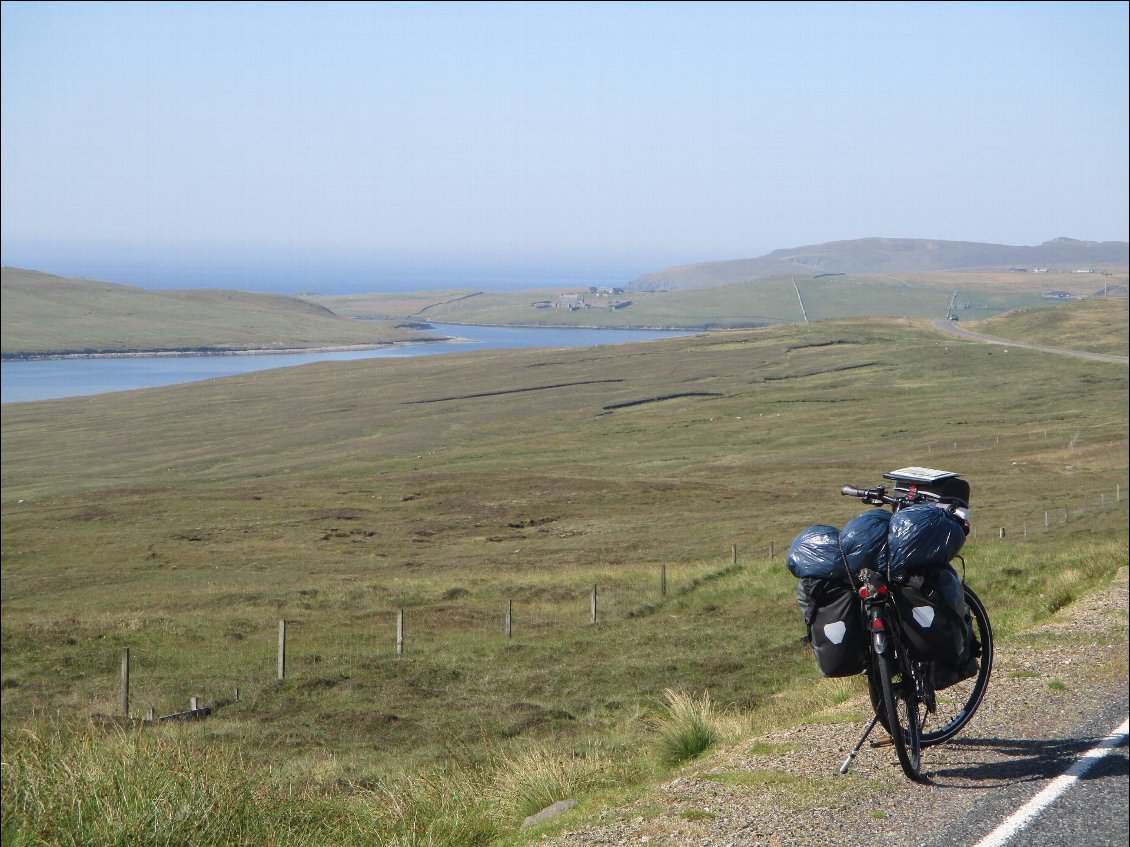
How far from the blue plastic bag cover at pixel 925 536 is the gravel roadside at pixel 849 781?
1446mm

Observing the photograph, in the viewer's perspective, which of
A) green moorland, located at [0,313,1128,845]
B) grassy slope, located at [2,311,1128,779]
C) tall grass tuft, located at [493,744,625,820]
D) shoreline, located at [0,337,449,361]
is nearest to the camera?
tall grass tuft, located at [493,744,625,820]

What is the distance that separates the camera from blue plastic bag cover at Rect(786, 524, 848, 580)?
4887mm

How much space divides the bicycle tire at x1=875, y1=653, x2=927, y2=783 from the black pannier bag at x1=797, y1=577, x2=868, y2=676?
127 millimetres

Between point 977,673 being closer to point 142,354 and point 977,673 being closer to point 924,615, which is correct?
point 924,615

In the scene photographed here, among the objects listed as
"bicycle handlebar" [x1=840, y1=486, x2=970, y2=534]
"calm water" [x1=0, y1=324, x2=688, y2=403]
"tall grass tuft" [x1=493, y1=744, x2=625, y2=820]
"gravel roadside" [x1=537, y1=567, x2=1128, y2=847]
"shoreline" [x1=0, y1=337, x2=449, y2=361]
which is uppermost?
"bicycle handlebar" [x1=840, y1=486, x2=970, y2=534]

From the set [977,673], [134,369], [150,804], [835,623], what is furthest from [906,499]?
[134,369]

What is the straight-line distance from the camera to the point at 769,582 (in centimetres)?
2239

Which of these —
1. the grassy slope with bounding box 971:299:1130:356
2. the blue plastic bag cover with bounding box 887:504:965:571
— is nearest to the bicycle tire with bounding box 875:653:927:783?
the blue plastic bag cover with bounding box 887:504:965:571

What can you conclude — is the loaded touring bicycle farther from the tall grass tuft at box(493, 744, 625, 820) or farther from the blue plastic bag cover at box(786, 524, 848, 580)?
the tall grass tuft at box(493, 744, 625, 820)

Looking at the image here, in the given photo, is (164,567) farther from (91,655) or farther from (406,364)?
(406,364)

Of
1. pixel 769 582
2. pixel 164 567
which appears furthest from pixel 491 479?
pixel 769 582

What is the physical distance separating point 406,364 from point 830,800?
137 m

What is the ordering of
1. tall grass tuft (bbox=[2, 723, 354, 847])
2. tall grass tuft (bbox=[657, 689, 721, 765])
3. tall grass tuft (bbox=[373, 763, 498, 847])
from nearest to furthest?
tall grass tuft (bbox=[2, 723, 354, 847])
tall grass tuft (bbox=[373, 763, 498, 847])
tall grass tuft (bbox=[657, 689, 721, 765])

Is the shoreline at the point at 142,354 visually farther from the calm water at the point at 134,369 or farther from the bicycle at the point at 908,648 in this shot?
the bicycle at the point at 908,648
